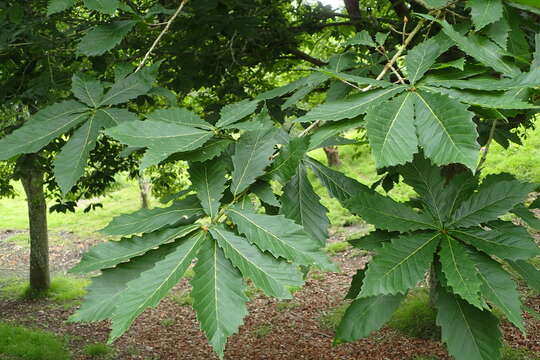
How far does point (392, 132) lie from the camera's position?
3.19ft

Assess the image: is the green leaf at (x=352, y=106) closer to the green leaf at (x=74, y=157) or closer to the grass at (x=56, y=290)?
the green leaf at (x=74, y=157)

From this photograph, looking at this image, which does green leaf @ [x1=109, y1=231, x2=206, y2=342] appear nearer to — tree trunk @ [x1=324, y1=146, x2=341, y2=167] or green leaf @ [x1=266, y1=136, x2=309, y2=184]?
green leaf @ [x1=266, y1=136, x2=309, y2=184]

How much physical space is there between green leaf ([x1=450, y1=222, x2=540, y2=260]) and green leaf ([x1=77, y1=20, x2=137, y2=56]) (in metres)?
1.28

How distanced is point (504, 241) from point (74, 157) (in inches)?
43.0

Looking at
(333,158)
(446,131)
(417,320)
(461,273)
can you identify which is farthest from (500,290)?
(333,158)

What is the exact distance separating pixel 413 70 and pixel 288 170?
0.39 metres

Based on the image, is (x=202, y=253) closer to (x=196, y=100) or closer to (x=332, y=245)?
(x=196, y=100)

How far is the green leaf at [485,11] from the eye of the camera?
53.0 inches

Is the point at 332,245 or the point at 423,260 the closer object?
the point at 423,260

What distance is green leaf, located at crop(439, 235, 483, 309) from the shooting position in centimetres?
95

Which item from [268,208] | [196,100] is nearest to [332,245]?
[196,100]

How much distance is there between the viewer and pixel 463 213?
45.7 inches

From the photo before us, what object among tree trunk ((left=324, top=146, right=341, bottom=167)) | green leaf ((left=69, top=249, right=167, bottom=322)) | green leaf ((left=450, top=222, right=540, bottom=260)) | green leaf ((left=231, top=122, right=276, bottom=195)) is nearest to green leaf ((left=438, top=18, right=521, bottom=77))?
green leaf ((left=450, top=222, right=540, bottom=260))

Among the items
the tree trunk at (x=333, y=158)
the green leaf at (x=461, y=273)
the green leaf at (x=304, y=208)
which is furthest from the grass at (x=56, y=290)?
the green leaf at (x=461, y=273)
